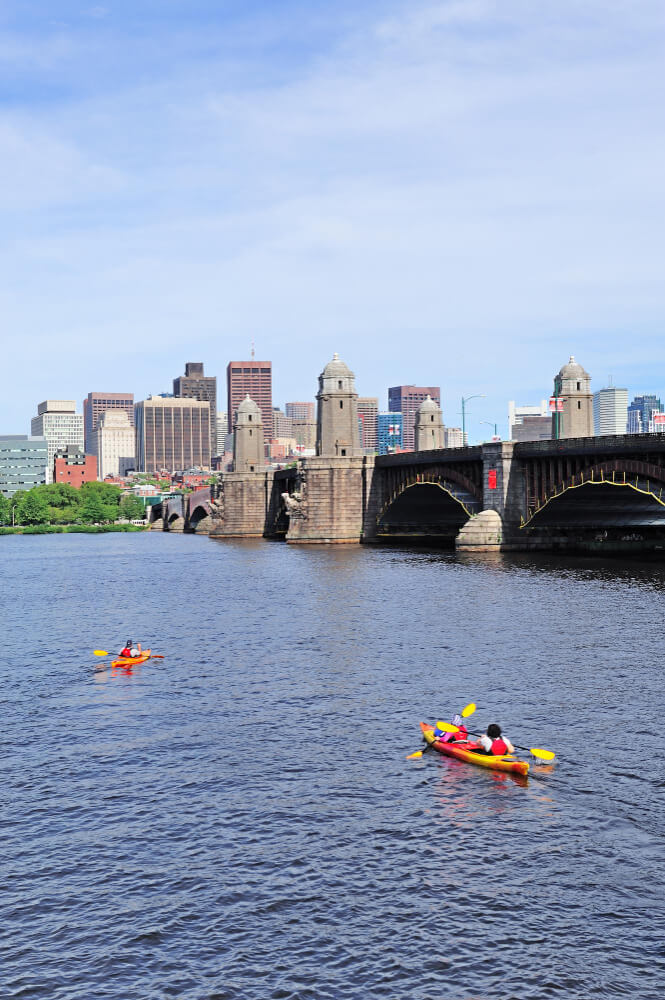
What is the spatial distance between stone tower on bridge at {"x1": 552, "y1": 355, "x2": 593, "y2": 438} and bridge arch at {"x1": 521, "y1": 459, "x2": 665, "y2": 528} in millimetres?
13582

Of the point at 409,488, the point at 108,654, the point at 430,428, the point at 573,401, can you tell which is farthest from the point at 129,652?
the point at 430,428

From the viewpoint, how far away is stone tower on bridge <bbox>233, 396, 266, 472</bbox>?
178 meters

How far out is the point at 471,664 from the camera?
45062 millimetres

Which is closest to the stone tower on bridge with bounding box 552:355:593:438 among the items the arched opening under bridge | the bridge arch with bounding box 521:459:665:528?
the bridge arch with bounding box 521:459:665:528

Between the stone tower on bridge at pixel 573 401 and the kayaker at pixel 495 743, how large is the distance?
304 feet

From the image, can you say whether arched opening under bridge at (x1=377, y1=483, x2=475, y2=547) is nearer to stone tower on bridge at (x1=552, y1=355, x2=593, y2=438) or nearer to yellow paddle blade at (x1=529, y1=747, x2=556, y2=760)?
stone tower on bridge at (x1=552, y1=355, x2=593, y2=438)

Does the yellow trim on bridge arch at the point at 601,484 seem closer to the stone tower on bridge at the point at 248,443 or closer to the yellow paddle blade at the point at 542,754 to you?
the yellow paddle blade at the point at 542,754

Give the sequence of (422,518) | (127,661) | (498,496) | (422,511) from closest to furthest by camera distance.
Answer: (127,661), (498,496), (422,511), (422,518)

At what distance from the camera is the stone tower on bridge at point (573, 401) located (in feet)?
392

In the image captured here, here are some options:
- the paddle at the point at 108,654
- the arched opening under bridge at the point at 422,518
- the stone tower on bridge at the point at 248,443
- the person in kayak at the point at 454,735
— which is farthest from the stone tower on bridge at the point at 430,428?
the person in kayak at the point at 454,735

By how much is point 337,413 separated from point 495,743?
359 ft

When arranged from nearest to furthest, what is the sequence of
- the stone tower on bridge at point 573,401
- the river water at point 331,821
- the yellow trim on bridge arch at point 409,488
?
the river water at point 331,821
the yellow trim on bridge arch at point 409,488
the stone tower on bridge at point 573,401

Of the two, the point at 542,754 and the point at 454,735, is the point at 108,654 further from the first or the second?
the point at 542,754

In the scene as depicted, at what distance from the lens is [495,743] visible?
97.8 feet
